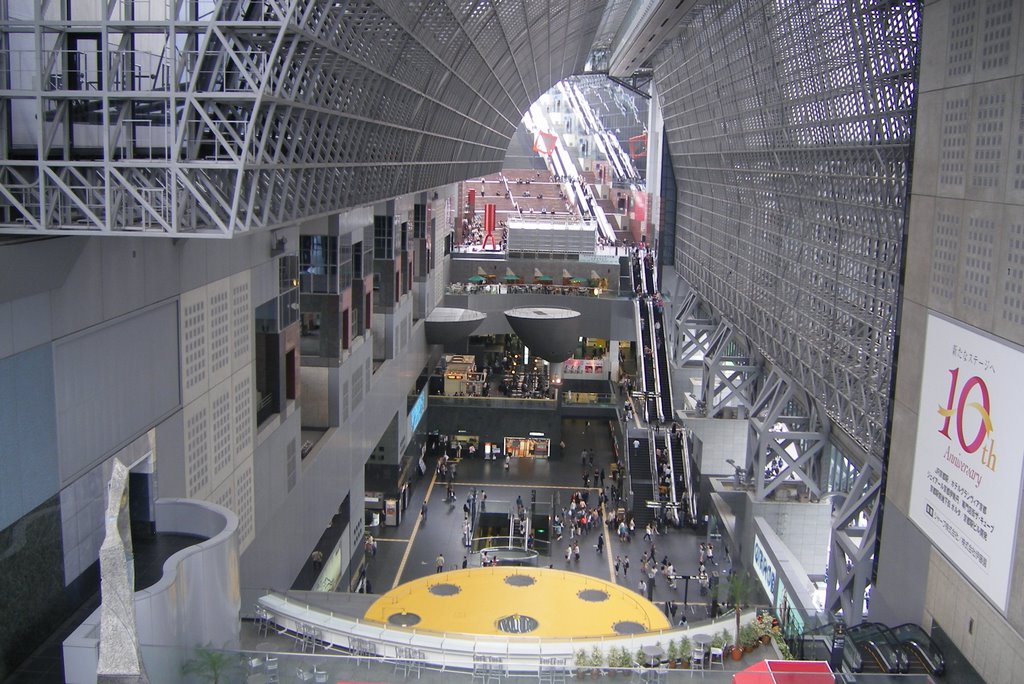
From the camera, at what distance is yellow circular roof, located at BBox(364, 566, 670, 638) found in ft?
62.6

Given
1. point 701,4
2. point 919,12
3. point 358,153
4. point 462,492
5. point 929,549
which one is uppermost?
point 701,4

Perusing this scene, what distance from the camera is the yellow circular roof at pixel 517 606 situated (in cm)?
1909

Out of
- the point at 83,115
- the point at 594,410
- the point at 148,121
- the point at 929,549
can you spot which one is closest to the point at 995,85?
the point at 929,549

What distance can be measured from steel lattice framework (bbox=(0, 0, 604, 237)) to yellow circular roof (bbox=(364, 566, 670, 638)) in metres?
7.99

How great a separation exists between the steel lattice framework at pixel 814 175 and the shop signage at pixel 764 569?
17.4 ft

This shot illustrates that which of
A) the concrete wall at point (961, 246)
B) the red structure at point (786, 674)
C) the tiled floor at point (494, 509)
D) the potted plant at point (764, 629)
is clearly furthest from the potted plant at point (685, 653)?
the tiled floor at point (494, 509)

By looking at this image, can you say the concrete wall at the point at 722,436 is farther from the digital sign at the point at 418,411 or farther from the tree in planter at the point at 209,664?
the tree in planter at the point at 209,664

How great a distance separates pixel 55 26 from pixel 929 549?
14.1 metres

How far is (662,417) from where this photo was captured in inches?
1658

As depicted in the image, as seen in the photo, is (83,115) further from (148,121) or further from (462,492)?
(462,492)

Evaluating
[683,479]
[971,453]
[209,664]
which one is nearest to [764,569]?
[683,479]

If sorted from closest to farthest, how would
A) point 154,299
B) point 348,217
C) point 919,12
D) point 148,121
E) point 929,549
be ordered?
1. point 148,121
2. point 154,299
3. point 929,549
4. point 919,12
5. point 348,217

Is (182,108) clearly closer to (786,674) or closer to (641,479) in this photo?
(786,674)

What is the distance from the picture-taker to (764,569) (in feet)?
96.2
